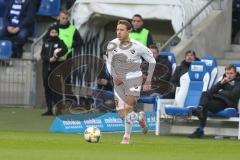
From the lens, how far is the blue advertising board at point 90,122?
19219mm

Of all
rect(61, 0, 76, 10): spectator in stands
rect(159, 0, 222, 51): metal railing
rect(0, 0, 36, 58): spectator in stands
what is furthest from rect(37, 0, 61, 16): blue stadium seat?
rect(159, 0, 222, 51): metal railing

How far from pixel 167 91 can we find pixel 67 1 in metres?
7.61

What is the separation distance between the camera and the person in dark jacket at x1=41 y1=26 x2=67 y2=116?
22734 mm

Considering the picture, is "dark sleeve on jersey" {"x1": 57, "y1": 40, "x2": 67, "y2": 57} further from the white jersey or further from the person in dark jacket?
the white jersey

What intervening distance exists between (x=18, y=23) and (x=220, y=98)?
876 cm

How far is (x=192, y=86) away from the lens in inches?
786

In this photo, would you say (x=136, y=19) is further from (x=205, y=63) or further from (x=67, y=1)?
(x=67, y=1)

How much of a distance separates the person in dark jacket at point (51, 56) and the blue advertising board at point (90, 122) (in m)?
3.11

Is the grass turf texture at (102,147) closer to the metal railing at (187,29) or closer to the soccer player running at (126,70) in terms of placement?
the soccer player running at (126,70)

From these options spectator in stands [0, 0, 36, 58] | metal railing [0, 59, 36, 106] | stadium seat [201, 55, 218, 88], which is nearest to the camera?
stadium seat [201, 55, 218, 88]

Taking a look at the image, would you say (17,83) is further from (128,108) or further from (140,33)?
(128,108)

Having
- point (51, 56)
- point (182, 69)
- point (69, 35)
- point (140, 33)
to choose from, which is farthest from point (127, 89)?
point (69, 35)

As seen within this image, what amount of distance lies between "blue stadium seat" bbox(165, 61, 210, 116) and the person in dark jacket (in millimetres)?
3814

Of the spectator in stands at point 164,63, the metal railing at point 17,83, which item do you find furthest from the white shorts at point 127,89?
the metal railing at point 17,83
